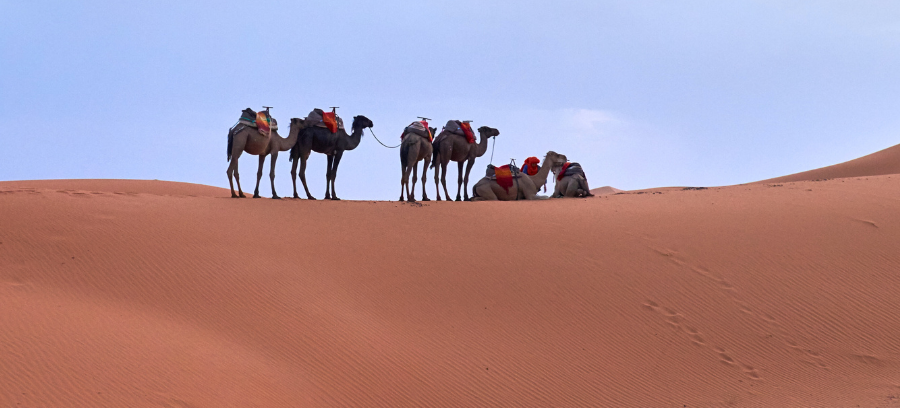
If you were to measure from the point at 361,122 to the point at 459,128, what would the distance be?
2.74m

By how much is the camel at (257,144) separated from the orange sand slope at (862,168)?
99.0 ft

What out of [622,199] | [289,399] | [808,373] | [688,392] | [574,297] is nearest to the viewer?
[289,399]

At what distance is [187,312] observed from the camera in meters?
9.66

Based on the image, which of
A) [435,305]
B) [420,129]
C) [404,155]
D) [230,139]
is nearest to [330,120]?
[404,155]

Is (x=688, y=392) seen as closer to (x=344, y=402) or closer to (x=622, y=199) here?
(x=344, y=402)

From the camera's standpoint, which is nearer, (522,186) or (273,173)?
(273,173)

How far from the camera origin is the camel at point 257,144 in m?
15.5

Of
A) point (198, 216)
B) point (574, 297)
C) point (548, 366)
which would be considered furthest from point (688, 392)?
point (198, 216)

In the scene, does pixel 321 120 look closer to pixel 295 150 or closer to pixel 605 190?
pixel 295 150

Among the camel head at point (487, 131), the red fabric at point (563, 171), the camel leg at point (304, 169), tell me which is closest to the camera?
the camel leg at point (304, 169)

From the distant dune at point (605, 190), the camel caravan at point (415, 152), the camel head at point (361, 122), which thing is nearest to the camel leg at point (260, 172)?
the camel caravan at point (415, 152)

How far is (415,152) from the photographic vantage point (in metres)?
17.7

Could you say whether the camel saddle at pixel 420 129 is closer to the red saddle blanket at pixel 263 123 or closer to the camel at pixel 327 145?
the camel at pixel 327 145

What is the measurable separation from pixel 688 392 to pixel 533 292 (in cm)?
299
